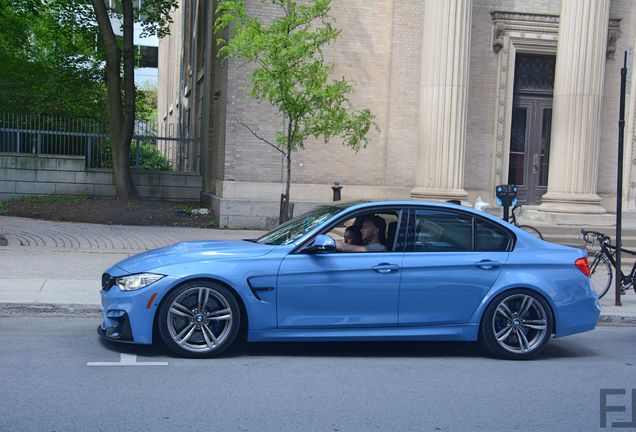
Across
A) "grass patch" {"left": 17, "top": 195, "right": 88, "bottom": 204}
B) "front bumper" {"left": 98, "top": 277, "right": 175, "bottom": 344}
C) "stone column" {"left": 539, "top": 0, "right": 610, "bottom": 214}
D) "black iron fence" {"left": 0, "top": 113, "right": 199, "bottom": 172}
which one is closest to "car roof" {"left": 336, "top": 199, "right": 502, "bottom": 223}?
"front bumper" {"left": 98, "top": 277, "right": 175, "bottom": 344}

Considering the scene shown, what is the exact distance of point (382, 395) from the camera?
5.88 m

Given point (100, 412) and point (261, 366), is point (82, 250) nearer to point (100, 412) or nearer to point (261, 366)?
point (261, 366)

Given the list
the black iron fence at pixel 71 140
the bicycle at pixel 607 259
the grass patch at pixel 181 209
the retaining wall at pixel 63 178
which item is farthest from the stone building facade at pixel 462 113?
the bicycle at pixel 607 259

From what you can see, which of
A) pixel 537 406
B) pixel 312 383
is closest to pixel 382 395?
pixel 312 383

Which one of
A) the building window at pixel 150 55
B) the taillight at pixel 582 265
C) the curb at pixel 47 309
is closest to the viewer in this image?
the taillight at pixel 582 265

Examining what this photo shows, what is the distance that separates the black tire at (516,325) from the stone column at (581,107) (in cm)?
1036

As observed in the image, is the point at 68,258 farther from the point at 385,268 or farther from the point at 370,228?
the point at 385,268

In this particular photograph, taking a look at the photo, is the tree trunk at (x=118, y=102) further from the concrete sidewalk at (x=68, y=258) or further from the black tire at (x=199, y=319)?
the black tire at (x=199, y=319)

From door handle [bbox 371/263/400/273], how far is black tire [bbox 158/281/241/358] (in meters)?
1.35

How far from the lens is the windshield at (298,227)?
713 cm

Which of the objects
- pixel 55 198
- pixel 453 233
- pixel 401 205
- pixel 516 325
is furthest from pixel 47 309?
pixel 55 198

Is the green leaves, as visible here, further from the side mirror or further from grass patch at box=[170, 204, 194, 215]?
grass patch at box=[170, 204, 194, 215]

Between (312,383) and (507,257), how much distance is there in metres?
2.40

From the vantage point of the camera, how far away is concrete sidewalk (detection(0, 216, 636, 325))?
351 inches
